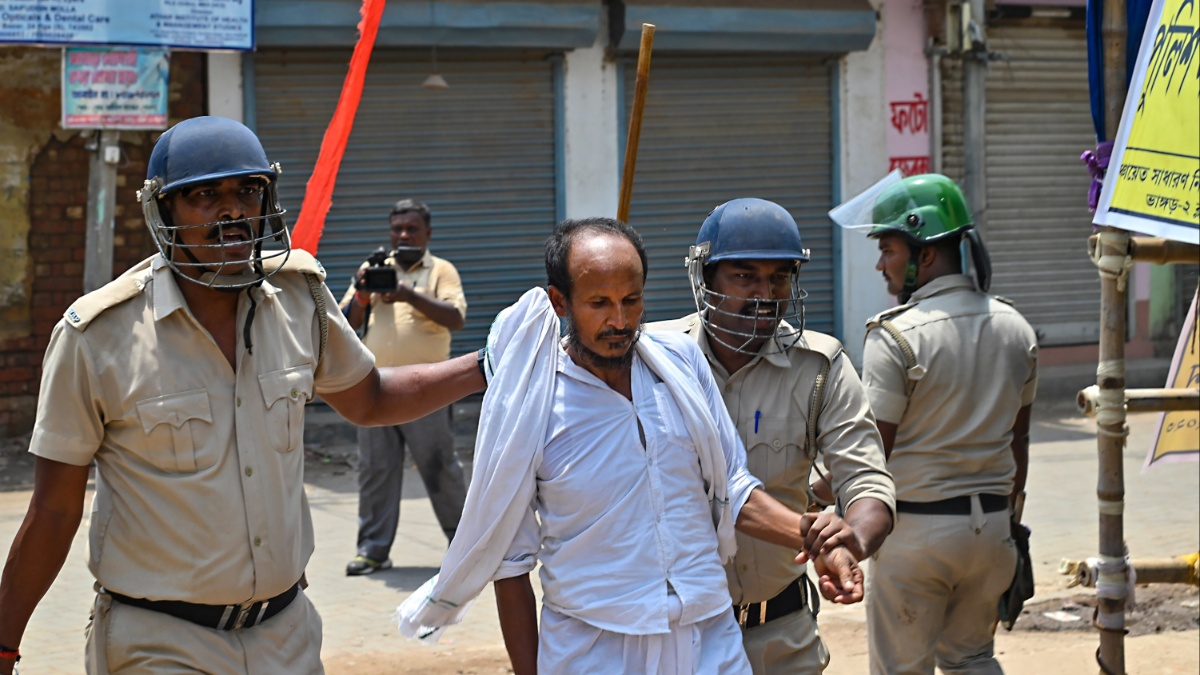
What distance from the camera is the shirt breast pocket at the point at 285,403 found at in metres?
3.21

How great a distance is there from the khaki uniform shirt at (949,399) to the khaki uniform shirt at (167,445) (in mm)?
2013

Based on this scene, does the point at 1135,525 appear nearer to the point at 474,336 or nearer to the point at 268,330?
the point at 474,336

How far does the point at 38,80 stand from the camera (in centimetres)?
1095

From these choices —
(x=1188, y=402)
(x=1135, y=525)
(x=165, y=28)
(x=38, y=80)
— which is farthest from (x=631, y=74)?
(x=1188, y=402)

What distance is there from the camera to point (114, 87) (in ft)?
34.0

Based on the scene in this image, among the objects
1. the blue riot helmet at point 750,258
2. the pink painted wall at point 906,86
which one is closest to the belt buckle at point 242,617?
the blue riot helmet at point 750,258

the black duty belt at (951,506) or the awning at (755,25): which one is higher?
the awning at (755,25)

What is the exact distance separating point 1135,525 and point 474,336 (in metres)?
5.89

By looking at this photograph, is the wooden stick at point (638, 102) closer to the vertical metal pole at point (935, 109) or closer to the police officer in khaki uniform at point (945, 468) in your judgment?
the police officer in khaki uniform at point (945, 468)

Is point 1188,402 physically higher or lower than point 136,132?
lower

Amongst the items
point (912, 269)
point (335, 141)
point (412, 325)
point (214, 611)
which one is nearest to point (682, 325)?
point (912, 269)

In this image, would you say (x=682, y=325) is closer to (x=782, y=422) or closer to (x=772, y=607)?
(x=782, y=422)

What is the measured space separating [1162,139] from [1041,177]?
36.5ft

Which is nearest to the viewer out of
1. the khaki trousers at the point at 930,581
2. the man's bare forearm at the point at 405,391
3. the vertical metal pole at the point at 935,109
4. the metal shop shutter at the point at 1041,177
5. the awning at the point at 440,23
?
the man's bare forearm at the point at 405,391
